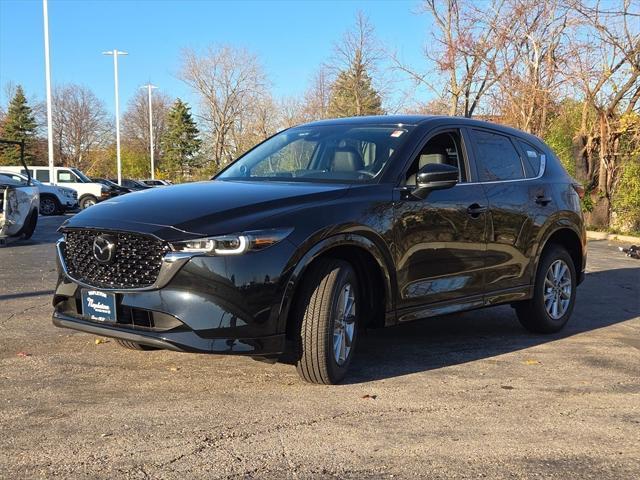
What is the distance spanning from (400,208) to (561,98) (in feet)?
53.4

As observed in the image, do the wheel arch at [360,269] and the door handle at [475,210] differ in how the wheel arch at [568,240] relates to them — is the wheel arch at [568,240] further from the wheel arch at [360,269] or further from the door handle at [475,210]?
the wheel arch at [360,269]

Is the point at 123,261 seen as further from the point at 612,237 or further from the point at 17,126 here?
the point at 17,126

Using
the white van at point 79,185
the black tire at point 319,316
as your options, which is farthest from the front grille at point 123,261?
the white van at point 79,185

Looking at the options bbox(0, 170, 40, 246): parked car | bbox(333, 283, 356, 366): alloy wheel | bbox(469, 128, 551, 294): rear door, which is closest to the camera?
bbox(333, 283, 356, 366): alloy wheel

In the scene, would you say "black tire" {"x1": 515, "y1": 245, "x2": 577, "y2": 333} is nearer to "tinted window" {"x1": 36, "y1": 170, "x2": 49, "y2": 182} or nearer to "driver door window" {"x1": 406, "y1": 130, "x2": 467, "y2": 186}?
"driver door window" {"x1": 406, "y1": 130, "x2": 467, "y2": 186}

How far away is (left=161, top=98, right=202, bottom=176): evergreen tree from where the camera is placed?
7344cm

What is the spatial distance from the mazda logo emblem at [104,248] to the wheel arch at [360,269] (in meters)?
1.05

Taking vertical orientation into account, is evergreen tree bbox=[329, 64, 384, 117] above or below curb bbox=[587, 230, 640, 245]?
above

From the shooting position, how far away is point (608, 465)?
10.9 feet

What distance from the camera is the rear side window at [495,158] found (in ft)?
18.5

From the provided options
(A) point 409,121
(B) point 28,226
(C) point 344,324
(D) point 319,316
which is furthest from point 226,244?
(B) point 28,226

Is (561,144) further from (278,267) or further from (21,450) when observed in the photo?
(21,450)

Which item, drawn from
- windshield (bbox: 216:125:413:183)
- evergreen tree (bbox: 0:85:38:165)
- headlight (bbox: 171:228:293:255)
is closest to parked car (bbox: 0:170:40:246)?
windshield (bbox: 216:125:413:183)

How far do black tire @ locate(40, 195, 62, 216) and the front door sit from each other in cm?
2206
